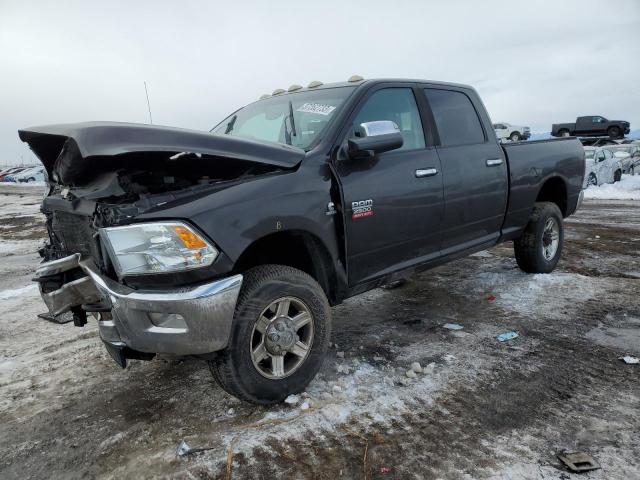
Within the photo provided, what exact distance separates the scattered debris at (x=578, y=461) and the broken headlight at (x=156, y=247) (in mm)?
1963

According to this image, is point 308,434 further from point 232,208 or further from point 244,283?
point 232,208

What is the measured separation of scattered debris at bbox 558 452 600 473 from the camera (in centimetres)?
213

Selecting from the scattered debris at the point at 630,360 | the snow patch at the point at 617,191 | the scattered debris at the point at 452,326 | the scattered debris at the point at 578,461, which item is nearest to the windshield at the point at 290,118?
the scattered debris at the point at 452,326

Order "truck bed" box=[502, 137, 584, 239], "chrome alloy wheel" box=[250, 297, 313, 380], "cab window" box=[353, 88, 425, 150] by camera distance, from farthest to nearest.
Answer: "truck bed" box=[502, 137, 584, 239] → "cab window" box=[353, 88, 425, 150] → "chrome alloy wheel" box=[250, 297, 313, 380]

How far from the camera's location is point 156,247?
2322 millimetres

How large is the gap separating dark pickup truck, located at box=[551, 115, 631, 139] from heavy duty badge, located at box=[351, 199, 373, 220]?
3495 centimetres

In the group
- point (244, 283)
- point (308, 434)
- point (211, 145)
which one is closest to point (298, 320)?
point (244, 283)

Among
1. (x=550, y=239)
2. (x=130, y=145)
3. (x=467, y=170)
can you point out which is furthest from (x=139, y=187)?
(x=550, y=239)

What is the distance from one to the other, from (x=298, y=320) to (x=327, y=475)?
2.83 feet

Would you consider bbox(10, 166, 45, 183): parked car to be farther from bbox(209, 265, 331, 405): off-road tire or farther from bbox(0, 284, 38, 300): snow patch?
bbox(209, 265, 331, 405): off-road tire

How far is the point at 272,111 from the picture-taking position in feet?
12.5

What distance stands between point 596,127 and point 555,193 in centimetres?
3261

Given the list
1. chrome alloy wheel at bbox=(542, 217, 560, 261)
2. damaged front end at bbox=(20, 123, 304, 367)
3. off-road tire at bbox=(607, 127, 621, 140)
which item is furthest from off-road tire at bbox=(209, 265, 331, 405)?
off-road tire at bbox=(607, 127, 621, 140)

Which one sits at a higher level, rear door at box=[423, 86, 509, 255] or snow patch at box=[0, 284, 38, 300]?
rear door at box=[423, 86, 509, 255]
